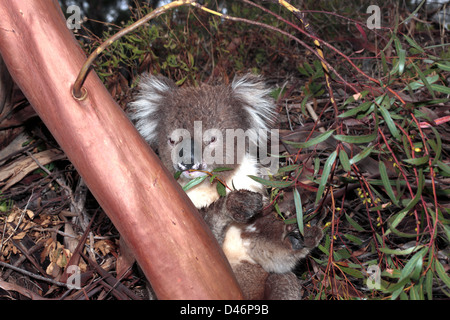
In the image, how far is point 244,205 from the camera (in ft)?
5.82

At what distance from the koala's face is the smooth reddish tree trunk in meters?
0.39

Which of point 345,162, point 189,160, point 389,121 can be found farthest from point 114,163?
point 389,121

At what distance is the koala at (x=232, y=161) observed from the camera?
188 cm

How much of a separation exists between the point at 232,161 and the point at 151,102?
55 centimetres

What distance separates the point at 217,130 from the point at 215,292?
79cm

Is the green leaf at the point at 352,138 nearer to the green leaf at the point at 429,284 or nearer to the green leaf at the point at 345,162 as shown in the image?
the green leaf at the point at 345,162

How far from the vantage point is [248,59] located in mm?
3484

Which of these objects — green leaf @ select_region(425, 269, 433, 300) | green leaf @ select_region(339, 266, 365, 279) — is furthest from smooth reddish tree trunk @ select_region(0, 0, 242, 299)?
green leaf @ select_region(425, 269, 433, 300)

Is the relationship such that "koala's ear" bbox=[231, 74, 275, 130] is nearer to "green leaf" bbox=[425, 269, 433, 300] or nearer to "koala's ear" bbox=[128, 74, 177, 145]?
"koala's ear" bbox=[128, 74, 177, 145]

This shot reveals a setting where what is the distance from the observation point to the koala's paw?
5.80 feet

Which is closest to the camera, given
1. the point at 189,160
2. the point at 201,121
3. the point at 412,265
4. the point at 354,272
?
the point at 412,265
